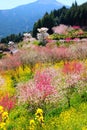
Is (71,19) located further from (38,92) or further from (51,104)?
(38,92)

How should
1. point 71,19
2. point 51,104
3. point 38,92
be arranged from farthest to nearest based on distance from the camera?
point 71,19, point 51,104, point 38,92

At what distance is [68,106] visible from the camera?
2152cm

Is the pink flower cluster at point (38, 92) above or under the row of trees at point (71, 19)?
above

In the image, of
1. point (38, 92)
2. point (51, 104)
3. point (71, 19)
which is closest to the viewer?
point (38, 92)

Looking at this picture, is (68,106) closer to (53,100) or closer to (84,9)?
(53,100)

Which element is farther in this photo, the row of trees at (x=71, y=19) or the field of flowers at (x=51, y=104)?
the row of trees at (x=71, y=19)

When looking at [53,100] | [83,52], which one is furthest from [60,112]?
[83,52]

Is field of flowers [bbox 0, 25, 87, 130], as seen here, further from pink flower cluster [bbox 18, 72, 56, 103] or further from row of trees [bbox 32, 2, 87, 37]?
row of trees [bbox 32, 2, 87, 37]

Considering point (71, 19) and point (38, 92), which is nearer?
point (38, 92)

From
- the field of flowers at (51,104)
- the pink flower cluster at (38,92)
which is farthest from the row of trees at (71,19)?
the pink flower cluster at (38,92)

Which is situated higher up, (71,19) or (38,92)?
(38,92)

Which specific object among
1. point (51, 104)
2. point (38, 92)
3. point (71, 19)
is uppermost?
point (38, 92)

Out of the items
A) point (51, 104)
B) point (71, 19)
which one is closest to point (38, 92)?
point (51, 104)

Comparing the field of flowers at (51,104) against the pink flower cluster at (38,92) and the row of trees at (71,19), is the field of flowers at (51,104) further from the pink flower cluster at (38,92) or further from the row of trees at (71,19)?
the row of trees at (71,19)
